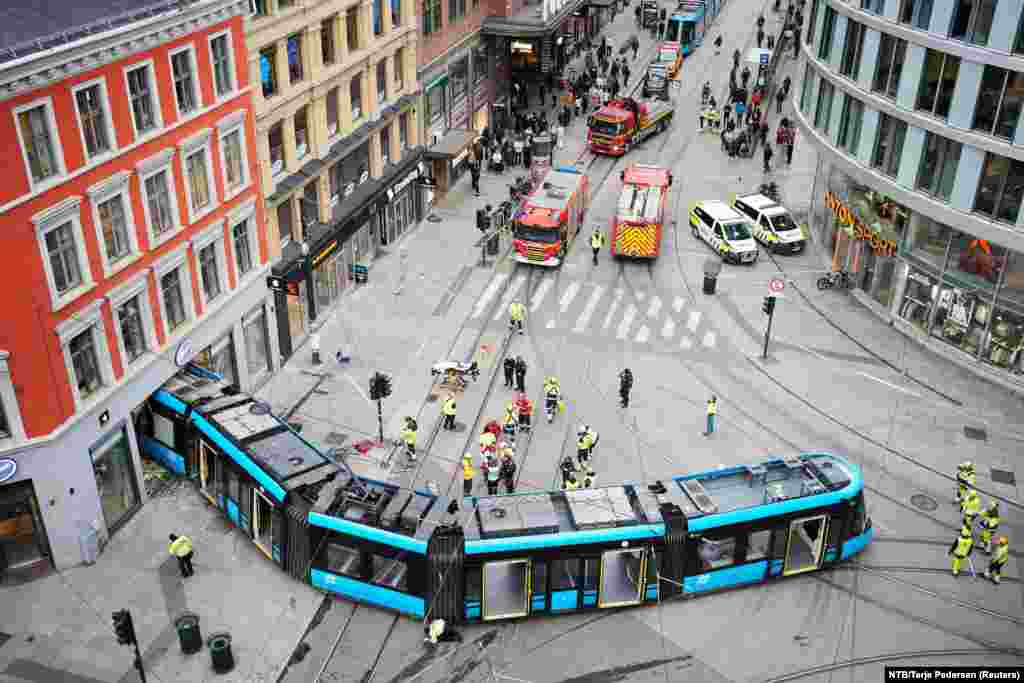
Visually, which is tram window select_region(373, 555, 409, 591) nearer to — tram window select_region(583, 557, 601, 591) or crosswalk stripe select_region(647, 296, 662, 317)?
tram window select_region(583, 557, 601, 591)

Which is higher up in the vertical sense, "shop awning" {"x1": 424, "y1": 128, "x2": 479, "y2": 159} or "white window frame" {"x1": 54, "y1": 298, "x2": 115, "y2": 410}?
"white window frame" {"x1": 54, "y1": 298, "x2": 115, "y2": 410}

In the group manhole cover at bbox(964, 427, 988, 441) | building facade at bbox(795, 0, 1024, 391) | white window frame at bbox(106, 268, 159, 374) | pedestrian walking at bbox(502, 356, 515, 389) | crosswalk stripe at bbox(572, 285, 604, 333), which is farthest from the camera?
crosswalk stripe at bbox(572, 285, 604, 333)

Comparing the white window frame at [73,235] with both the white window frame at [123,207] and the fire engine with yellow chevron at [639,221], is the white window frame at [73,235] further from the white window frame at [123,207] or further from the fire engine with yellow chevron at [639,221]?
the fire engine with yellow chevron at [639,221]

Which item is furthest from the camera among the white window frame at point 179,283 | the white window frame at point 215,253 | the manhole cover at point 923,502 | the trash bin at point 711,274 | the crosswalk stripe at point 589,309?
the trash bin at point 711,274

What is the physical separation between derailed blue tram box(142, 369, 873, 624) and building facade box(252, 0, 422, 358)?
41.7 feet

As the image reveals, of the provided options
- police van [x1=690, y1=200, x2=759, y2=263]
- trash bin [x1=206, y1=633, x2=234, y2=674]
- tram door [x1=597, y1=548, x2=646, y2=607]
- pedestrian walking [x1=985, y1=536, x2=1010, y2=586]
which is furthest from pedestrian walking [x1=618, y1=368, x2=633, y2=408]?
trash bin [x1=206, y1=633, x2=234, y2=674]

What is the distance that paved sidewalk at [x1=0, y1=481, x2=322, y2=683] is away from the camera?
27.2 meters

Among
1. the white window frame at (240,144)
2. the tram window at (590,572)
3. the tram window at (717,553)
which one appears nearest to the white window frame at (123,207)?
the white window frame at (240,144)

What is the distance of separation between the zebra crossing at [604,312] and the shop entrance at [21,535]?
21.9 metres

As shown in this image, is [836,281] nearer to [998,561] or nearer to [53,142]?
[998,561]

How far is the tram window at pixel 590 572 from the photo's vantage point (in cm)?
2772

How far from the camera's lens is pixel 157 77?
1193 inches

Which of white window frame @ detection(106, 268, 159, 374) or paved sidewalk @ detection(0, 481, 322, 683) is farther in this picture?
white window frame @ detection(106, 268, 159, 374)

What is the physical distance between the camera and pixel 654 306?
47.5 m
